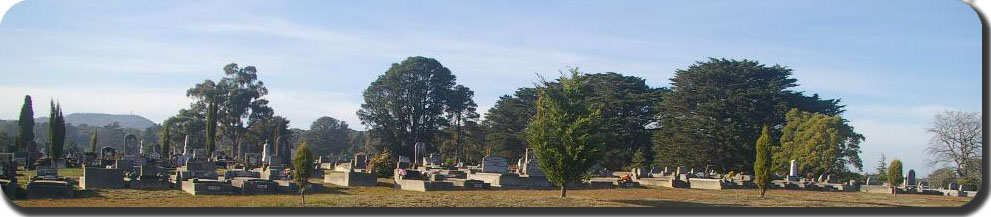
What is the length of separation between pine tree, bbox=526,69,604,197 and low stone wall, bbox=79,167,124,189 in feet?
36.5

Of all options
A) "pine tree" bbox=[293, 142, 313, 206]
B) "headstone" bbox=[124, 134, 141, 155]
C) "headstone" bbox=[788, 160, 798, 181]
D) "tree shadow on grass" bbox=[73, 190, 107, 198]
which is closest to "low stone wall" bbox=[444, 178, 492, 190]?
"pine tree" bbox=[293, 142, 313, 206]

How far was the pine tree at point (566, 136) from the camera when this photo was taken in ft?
73.7

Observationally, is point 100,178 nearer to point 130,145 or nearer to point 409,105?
point 130,145

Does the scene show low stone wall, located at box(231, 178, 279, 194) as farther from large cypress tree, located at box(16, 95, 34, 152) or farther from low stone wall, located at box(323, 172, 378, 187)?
large cypress tree, located at box(16, 95, 34, 152)

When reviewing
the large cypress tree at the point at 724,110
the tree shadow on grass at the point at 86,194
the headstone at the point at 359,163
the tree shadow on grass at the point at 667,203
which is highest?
the large cypress tree at the point at 724,110

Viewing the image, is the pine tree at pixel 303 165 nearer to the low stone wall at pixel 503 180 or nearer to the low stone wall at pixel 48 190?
the low stone wall at pixel 48 190

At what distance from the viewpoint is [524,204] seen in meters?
19.2

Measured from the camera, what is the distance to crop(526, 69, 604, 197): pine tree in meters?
22.5

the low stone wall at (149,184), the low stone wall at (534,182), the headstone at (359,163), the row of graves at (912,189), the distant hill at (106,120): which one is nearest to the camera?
the low stone wall at (149,184)

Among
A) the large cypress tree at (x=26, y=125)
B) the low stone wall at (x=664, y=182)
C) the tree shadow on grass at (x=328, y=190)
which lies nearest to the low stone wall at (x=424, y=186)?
the tree shadow on grass at (x=328, y=190)

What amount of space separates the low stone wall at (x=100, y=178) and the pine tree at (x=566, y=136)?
11135 millimetres

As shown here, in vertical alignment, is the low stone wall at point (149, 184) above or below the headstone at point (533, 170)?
below

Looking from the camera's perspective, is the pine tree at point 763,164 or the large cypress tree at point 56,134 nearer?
the pine tree at point 763,164

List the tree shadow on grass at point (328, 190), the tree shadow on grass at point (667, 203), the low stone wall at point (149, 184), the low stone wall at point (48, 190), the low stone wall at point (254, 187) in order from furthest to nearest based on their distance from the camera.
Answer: the tree shadow on grass at point (328, 190) → the low stone wall at point (149, 184) → the low stone wall at point (254, 187) → the tree shadow on grass at point (667, 203) → the low stone wall at point (48, 190)
